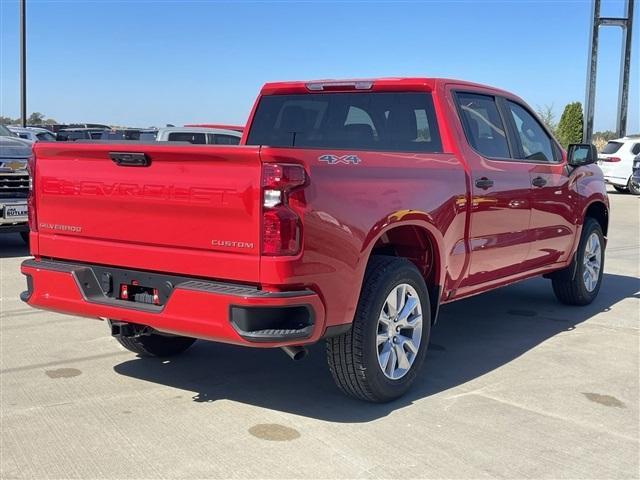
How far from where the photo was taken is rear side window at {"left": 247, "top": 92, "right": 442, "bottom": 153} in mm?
5195

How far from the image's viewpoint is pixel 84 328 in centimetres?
618

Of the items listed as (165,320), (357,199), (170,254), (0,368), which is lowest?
(0,368)

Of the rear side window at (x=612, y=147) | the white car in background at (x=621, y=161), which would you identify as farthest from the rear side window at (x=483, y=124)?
the rear side window at (x=612, y=147)

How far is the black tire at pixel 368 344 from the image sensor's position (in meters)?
4.11

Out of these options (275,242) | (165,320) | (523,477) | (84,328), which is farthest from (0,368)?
(523,477)

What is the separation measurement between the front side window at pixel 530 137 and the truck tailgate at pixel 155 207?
10.5ft

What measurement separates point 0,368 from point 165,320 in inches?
72.9

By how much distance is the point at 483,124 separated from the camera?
5.59m

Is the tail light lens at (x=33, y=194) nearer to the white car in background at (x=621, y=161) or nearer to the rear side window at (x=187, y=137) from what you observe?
the rear side window at (x=187, y=137)

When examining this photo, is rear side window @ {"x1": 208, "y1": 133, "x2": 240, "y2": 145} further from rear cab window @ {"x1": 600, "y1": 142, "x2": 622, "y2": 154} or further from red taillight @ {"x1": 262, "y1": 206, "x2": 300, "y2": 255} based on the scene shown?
rear cab window @ {"x1": 600, "y1": 142, "x2": 622, "y2": 154}

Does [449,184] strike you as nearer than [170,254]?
No

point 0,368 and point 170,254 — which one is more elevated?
point 170,254

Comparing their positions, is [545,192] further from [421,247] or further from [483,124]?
[421,247]

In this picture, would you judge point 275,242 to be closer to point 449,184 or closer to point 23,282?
point 449,184
